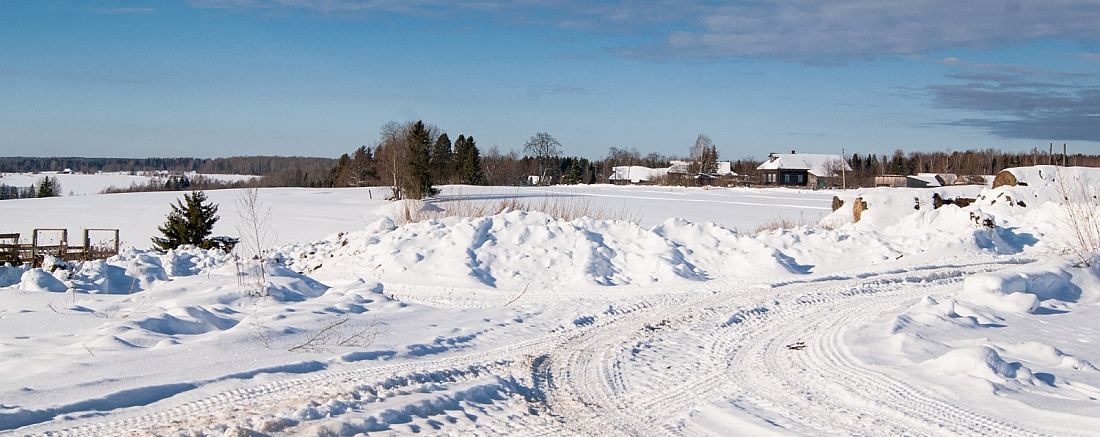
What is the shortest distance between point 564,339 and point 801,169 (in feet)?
306

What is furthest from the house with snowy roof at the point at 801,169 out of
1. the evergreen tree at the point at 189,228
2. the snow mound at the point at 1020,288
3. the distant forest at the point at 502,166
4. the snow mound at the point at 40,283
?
the snow mound at the point at 40,283

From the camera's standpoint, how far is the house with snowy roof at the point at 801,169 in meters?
94.2

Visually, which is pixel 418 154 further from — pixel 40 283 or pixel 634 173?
pixel 634 173

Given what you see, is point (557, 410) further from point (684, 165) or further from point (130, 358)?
point (684, 165)

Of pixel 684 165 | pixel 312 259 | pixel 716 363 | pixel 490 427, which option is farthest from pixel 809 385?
pixel 684 165

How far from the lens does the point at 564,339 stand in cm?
754

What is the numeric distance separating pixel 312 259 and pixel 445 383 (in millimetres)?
10540

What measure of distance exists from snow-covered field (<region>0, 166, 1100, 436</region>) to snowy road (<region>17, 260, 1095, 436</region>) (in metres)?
0.03

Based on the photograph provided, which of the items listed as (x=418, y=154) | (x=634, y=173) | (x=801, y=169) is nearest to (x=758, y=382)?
(x=418, y=154)

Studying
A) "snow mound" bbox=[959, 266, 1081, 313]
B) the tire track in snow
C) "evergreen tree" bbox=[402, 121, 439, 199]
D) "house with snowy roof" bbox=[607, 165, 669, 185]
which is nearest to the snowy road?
the tire track in snow

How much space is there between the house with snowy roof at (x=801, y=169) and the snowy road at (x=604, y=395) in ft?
300

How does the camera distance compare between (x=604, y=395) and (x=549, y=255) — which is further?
(x=549, y=255)

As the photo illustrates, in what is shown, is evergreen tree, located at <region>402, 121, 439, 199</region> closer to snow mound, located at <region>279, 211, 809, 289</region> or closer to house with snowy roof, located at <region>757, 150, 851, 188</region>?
snow mound, located at <region>279, 211, 809, 289</region>

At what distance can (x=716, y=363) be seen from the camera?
21.9 feet
